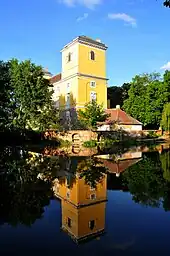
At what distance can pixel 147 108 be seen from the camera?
43844 mm

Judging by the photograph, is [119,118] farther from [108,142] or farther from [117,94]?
[117,94]

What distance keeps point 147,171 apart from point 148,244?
24.2 ft

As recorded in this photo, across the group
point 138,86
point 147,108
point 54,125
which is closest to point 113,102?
point 138,86

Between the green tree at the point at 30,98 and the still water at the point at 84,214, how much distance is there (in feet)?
65.4

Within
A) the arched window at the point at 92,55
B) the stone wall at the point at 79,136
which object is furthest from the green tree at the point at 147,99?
the stone wall at the point at 79,136

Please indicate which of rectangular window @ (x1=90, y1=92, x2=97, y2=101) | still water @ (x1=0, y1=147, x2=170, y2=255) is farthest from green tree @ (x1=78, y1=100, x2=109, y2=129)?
still water @ (x1=0, y1=147, x2=170, y2=255)

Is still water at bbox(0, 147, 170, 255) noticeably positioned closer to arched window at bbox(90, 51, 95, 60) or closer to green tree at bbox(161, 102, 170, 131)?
arched window at bbox(90, 51, 95, 60)

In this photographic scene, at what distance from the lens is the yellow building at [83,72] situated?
3550 centimetres

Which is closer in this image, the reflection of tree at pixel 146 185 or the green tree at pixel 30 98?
the reflection of tree at pixel 146 185

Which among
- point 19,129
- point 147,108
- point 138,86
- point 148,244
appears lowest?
point 148,244

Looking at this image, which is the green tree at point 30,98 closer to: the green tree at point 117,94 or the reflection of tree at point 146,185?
the reflection of tree at point 146,185

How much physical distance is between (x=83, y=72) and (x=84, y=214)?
3107cm

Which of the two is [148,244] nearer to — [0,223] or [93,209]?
[93,209]

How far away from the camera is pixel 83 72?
35781 millimetres
